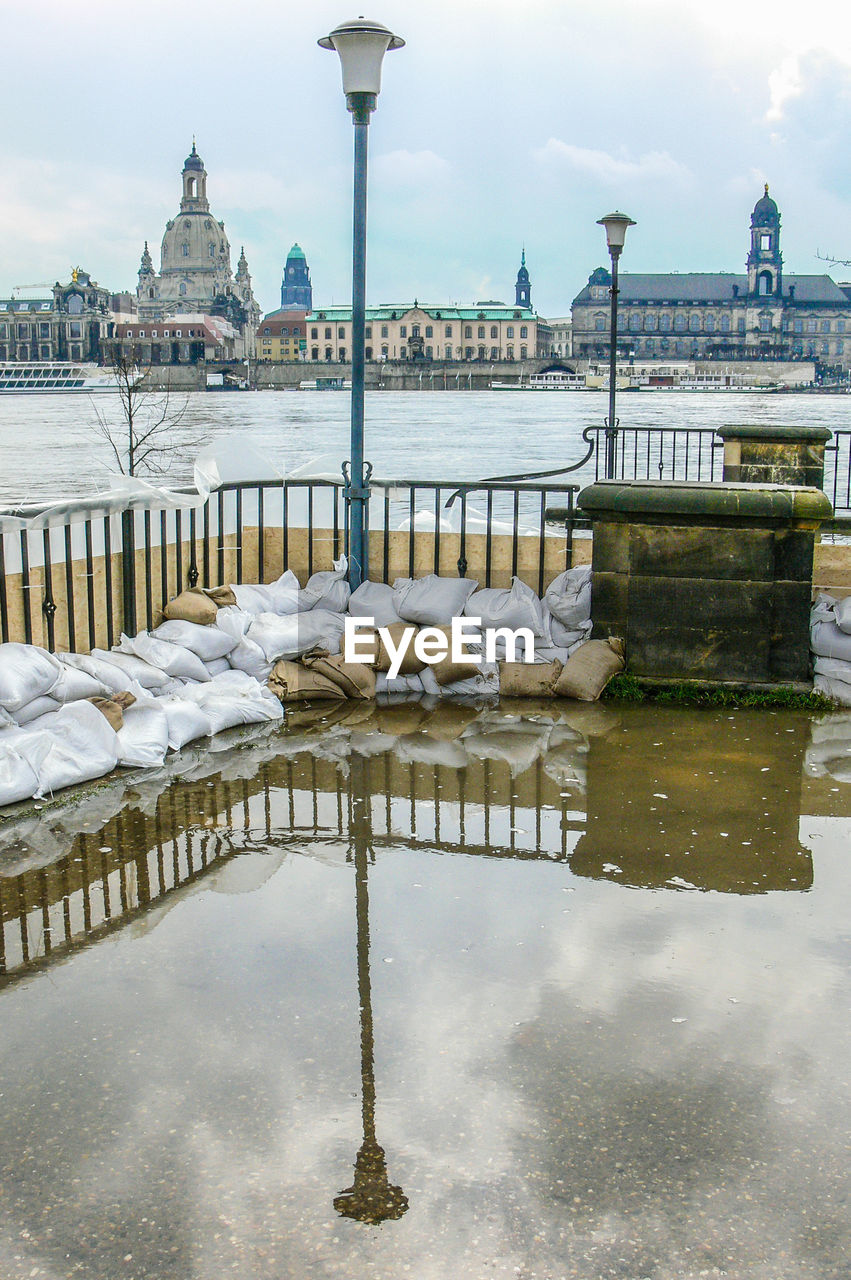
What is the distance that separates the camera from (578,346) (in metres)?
197

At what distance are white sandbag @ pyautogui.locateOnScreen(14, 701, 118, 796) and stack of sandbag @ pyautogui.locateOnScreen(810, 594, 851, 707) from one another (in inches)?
152

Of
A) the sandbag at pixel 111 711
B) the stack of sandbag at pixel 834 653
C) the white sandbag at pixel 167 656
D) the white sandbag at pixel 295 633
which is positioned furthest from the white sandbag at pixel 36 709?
the stack of sandbag at pixel 834 653

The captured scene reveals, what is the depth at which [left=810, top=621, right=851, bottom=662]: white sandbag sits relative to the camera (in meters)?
7.00

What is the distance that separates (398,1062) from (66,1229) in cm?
91

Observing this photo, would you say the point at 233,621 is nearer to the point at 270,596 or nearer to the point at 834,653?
the point at 270,596

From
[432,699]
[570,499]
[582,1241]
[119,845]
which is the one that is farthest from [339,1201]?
[570,499]

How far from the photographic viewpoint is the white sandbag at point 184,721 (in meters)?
6.00

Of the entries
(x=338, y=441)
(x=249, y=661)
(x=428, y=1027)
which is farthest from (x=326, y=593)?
(x=338, y=441)

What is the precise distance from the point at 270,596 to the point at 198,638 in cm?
103

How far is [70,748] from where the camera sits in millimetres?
5535

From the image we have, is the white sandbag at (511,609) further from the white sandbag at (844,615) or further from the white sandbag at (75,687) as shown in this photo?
the white sandbag at (75,687)

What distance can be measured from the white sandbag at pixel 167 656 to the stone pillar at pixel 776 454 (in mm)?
4988

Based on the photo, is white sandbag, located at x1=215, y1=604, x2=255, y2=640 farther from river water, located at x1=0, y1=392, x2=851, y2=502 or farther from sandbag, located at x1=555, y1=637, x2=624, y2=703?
sandbag, located at x1=555, y1=637, x2=624, y2=703

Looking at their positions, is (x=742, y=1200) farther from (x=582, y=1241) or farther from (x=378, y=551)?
(x=378, y=551)
